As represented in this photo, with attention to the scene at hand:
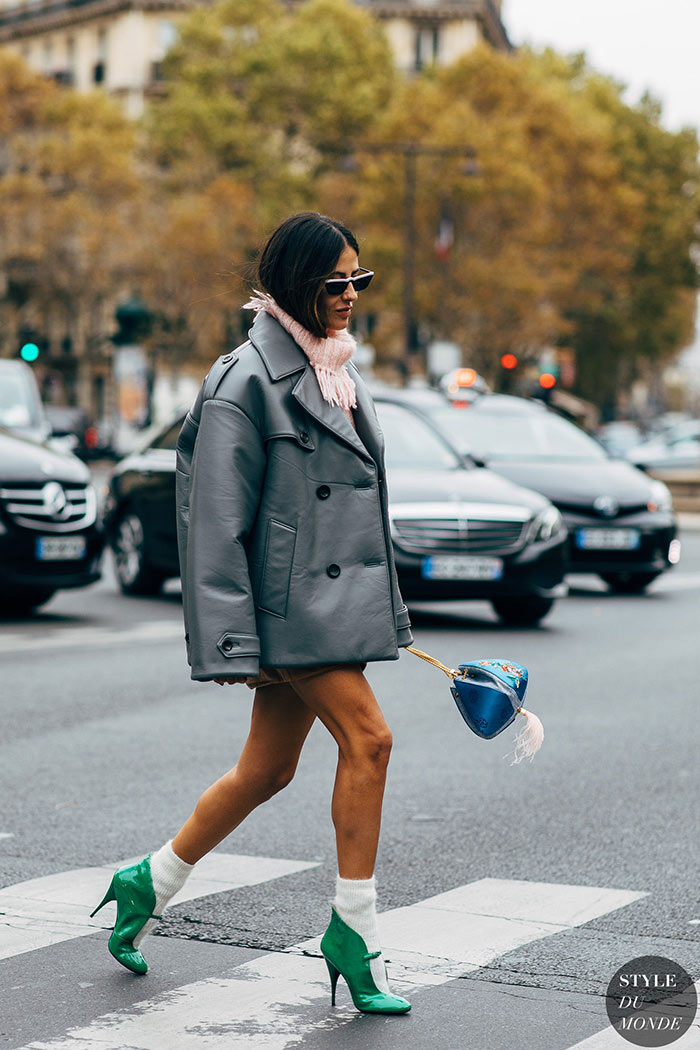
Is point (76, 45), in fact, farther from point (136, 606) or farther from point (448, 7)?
point (136, 606)

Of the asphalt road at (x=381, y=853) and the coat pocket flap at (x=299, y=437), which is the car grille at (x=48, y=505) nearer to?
the asphalt road at (x=381, y=853)

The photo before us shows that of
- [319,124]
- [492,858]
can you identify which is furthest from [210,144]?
[492,858]

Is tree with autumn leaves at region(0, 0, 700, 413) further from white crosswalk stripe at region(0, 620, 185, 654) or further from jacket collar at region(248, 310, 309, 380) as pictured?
Answer: jacket collar at region(248, 310, 309, 380)

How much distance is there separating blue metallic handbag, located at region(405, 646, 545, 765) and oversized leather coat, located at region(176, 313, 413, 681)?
237 mm

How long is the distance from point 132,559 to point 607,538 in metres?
3.97

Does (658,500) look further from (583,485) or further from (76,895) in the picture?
(76,895)

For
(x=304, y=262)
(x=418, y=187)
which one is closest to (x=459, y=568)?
(x=304, y=262)

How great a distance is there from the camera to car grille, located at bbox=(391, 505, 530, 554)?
40.5 ft

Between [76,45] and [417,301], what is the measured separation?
40.9m

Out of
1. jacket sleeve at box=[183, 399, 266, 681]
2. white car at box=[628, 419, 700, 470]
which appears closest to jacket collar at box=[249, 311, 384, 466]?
jacket sleeve at box=[183, 399, 266, 681]

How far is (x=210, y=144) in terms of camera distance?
63.4m

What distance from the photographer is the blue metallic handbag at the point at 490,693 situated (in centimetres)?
408

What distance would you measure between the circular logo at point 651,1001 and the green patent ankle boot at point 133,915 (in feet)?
3.55

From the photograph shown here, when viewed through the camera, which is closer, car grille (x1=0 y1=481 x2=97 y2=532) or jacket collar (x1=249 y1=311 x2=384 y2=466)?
jacket collar (x1=249 y1=311 x2=384 y2=466)
